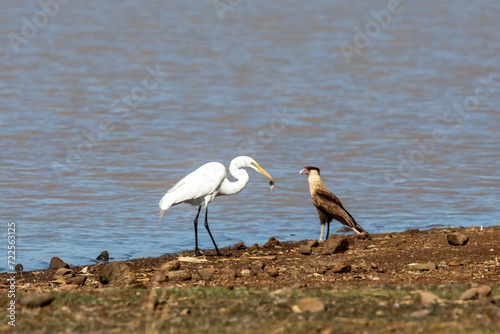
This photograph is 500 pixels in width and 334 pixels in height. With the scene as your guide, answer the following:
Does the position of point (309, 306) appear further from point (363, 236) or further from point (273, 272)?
point (363, 236)

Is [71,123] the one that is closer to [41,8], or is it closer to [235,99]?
[235,99]

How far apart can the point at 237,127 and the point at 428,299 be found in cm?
1548

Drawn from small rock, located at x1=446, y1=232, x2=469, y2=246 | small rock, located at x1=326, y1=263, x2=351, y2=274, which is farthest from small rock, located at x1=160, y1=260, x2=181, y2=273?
small rock, located at x1=446, y1=232, x2=469, y2=246

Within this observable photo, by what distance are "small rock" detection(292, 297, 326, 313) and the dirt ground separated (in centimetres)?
34

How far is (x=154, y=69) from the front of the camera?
102 ft

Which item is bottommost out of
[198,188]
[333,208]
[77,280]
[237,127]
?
[77,280]

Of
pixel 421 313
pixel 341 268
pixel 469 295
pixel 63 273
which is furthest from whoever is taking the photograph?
pixel 63 273

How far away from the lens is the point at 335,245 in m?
11.3

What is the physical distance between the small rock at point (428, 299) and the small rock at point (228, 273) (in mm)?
3135

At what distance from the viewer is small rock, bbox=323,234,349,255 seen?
11.3 m

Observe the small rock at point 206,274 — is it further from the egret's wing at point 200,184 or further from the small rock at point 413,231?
the small rock at point 413,231

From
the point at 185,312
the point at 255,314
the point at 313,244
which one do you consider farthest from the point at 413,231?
the point at 185,312

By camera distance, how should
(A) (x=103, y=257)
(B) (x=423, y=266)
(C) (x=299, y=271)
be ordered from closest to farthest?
(B) (x=423, y=266), (C) (x=299, y=271), (A) (x=103, y=257)

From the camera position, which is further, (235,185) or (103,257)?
(235,185)
